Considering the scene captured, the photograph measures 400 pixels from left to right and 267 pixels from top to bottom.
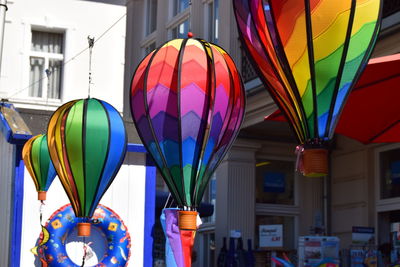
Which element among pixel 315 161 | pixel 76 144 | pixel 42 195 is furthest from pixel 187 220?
pixel 42 195

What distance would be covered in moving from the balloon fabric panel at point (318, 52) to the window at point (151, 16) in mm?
14918

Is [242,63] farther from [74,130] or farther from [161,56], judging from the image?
[161,56]

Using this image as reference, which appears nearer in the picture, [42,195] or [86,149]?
[86,149]

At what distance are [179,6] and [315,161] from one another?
534 inches

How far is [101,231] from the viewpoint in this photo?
10.9 m

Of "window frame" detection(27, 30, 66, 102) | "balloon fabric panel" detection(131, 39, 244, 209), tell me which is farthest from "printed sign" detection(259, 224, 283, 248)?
"window frame" detection(27, 30, 66, 102)

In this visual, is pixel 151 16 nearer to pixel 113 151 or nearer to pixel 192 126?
pixel 113 151

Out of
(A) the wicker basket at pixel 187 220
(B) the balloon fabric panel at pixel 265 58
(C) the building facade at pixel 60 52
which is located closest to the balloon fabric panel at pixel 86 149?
(A) the wicker basket at pixel 187 220

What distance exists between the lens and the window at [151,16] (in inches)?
785

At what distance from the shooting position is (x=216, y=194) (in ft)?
49.6

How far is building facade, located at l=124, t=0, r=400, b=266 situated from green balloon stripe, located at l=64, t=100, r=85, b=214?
4878 mm

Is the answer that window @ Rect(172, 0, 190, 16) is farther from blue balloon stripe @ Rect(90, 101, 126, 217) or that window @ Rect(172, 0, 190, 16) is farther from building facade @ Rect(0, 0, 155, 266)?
blue balloon stripe @ Rect(90, 101, 126, 217)

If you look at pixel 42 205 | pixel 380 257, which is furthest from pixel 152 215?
pixel 380 257

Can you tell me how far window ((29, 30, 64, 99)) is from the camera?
2117cm
